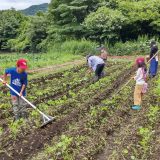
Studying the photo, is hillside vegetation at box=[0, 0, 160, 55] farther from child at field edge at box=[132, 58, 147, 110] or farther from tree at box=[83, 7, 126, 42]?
child at field edge at box=[132, 58, 147, 110]

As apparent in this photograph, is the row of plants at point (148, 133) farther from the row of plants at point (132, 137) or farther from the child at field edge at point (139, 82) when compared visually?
the child at field edge at point (139, 82)

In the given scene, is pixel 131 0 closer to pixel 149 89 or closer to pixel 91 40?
pixel 91 40

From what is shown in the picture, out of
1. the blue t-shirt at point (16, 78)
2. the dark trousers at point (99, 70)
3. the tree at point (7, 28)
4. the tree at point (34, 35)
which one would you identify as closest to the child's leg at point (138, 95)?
the blue t-shirt at point (16, 78)

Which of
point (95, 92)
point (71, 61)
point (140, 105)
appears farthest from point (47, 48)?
point (140, 105)

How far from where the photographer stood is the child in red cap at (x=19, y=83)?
9.19 meters

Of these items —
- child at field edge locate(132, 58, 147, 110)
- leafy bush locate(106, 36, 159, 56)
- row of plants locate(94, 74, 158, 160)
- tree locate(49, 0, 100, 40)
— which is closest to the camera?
row of plants locate(94, 74, 158, 160)

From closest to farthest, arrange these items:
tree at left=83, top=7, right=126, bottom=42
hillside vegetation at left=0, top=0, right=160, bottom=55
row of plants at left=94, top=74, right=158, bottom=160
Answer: row of plants at left=94, top=74, right=158, bottom=160, tree at left=83, top=7, right=126, bottom=42, hillside vegetation at left=0, top=0, right=160, bottom=55

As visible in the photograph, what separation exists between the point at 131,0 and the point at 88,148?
2634cm

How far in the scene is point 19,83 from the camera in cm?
943

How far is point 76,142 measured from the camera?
766cm

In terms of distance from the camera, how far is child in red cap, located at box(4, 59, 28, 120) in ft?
30.1

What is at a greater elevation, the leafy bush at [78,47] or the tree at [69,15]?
the tree at [69,15]

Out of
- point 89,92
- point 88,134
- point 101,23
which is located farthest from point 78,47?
point 88,134

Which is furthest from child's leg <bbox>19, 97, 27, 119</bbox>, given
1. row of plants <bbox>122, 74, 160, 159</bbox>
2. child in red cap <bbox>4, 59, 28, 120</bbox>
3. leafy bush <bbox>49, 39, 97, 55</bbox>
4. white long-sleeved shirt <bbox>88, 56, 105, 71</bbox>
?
leafy bush <bbox>49, 39, 97, 55</bbox>
